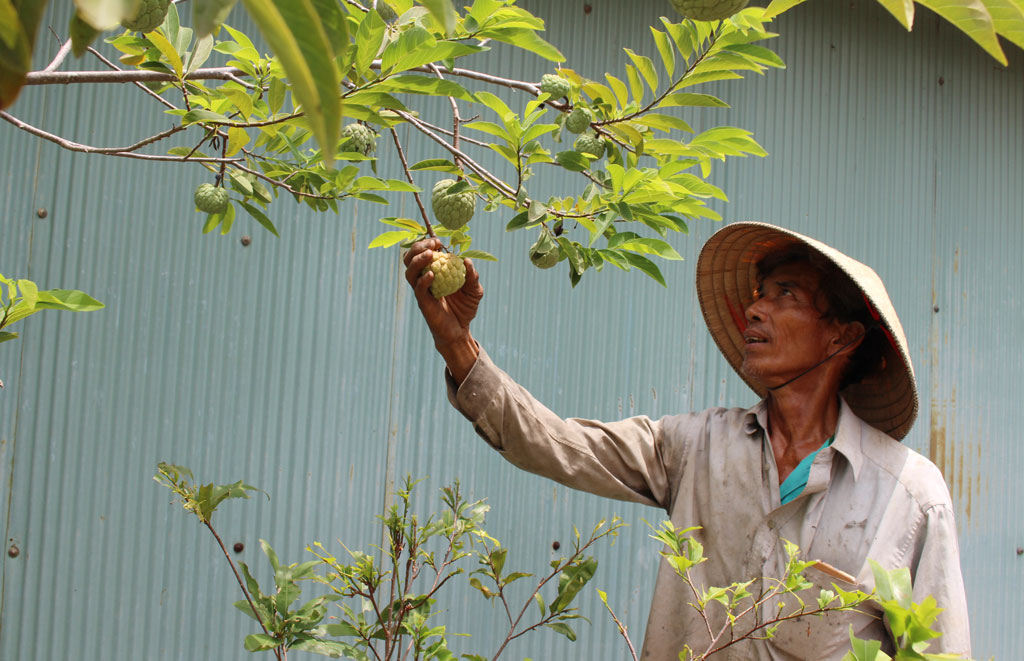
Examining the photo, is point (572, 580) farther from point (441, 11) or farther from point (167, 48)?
point (441, 11)

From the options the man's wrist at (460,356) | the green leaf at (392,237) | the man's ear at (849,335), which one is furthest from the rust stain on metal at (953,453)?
the green leaf at (392,237)

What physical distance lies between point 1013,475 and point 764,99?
1.52 metres

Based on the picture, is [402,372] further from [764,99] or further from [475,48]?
[475,48]

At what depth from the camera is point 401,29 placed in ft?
3.58

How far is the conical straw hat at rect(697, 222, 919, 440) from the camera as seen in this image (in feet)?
5.70

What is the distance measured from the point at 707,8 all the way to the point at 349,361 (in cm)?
181

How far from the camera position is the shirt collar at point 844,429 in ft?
5.62

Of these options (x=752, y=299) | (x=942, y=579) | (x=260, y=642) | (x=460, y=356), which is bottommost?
(x=260, y=642)

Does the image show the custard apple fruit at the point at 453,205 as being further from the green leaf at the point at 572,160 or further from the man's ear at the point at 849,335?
the man's ear at the point at 849,335

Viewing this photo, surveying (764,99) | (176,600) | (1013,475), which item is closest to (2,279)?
(176,600)

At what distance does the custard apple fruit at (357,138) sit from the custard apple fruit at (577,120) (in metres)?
0.34

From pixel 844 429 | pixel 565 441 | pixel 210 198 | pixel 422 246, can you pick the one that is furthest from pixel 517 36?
pixel 844 429

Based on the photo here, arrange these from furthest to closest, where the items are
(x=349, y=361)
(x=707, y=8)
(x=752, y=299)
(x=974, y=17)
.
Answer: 1. (x=349, y=361)
2. (x=752, y=299)
3. (x=707, y=8)
4. (x=974, y=17)

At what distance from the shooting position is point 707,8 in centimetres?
71
